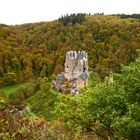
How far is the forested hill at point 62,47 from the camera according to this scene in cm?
8012

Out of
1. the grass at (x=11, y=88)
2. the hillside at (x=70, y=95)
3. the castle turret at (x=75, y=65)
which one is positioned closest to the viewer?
the hillside at (x=70, y=95)

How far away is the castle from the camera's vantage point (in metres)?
54.9

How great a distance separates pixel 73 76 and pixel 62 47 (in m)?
34.8

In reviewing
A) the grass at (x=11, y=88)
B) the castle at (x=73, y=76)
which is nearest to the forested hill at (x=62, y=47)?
the grass at (x=11, y=88)

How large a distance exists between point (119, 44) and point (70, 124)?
7848cm

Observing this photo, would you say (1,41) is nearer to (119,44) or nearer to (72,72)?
(119,44)

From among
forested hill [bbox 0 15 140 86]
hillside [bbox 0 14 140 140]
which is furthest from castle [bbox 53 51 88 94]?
forested hill [bbox 0 15 140 86]

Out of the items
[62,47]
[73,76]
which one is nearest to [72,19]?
[62,47]

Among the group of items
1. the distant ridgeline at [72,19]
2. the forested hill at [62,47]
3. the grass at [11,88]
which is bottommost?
the grass at [11,88]

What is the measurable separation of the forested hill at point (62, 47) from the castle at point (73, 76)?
1305 centimetres

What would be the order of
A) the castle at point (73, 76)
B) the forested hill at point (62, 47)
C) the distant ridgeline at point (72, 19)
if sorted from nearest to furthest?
the castle at point (73, 76) → the forested hill at point (62, 47) → the distant ridgeline at point (72, 19)

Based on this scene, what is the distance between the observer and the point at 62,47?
3634 inches

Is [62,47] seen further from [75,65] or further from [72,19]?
[75,65]

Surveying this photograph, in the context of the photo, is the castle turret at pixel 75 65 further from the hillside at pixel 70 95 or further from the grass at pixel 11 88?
the grass at pixel 11 88
